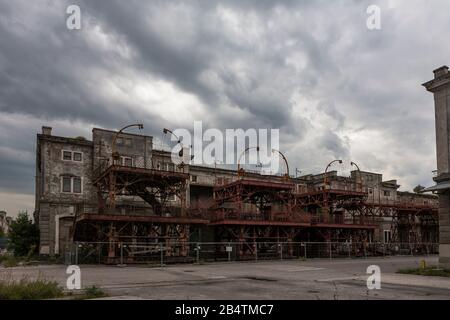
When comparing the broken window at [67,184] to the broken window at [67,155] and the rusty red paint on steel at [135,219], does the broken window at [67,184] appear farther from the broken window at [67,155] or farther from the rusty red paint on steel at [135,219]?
the rusty red paint on steel at [135,219]

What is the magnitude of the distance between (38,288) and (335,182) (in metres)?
57.4

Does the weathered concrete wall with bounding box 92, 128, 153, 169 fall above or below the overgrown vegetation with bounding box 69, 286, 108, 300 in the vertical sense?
above

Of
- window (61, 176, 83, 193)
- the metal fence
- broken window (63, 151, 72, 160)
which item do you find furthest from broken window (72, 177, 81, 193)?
the metal fence

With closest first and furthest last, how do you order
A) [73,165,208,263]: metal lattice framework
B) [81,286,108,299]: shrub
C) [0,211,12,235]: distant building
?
[81,286,108,299]: shrub → [73,165,208,263]: metal lattice framework → [0,211,12,235]: distant building

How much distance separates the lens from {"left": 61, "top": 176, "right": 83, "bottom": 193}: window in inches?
1706

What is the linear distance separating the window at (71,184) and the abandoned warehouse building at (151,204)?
10 cm

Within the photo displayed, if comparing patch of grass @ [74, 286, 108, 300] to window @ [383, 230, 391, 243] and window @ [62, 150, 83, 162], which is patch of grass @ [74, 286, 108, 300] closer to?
window @ [62, 150, 83, 162]

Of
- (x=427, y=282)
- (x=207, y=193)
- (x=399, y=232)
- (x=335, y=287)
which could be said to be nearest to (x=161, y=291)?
(x=335, y=287)

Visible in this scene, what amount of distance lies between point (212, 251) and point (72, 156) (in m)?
17.6

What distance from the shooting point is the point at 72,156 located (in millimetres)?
44406

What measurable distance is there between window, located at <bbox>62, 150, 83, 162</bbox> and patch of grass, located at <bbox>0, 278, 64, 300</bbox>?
32150 mm

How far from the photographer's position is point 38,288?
1309 centimetres

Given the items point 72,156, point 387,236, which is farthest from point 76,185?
point 387,236
